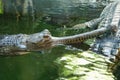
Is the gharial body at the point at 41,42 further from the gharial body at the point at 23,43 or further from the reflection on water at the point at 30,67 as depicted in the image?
the reflection on water at the point at 30,67

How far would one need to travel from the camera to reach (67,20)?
37.2ft

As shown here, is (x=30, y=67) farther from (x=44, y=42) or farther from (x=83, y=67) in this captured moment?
(x=83, y=67)

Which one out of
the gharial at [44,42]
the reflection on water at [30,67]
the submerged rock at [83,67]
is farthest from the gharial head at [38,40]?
the submerged rock at [83,67]

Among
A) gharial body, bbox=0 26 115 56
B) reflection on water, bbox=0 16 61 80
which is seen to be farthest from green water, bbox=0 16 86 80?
gharial body, bbox=0 26 115 56

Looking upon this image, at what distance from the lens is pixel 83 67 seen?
6152 millimetres

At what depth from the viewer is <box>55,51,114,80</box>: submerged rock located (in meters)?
5.61

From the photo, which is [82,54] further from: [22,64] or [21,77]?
[21,77]

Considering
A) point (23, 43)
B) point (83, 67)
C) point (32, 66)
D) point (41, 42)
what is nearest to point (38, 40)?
point (41, 42)

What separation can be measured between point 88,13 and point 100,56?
21.3 ft

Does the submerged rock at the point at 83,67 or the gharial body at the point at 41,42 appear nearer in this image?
the submerged rock at the point at 83,67

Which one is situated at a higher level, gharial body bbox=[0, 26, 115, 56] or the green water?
gharial body bbox=[0, 26, 115, 56]

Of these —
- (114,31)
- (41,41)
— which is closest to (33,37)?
(41,41)

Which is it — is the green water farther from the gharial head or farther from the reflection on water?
the gharial head

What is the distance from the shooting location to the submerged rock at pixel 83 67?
18.4ft
